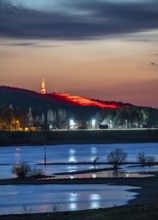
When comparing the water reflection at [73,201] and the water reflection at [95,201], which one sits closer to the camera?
the water reflection at [73,201]

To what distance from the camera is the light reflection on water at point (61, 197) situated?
124ft

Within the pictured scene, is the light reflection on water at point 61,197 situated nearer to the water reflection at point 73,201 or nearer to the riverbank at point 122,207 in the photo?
the water reflection at point 73,201

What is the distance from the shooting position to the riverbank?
2664 cm

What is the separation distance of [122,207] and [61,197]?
11.1 meters

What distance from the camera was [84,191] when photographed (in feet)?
153

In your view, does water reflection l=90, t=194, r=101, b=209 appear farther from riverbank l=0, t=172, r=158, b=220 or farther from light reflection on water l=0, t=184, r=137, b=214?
riverbank l=0, t=172, r=158, b=220

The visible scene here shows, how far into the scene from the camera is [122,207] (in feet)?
105

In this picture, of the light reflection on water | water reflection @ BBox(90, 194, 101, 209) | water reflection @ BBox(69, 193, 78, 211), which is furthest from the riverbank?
water reflection @ BBox(69, 193, 78, 211)

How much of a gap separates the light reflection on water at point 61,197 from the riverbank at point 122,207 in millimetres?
1119

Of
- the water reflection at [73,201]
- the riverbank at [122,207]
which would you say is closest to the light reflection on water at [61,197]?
the water reflection at [73,201]

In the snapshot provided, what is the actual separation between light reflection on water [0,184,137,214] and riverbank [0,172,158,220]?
3.67ft

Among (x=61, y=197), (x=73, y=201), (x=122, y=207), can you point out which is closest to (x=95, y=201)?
(x=73, y=201)

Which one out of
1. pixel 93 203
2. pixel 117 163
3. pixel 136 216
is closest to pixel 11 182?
pixel 93 203

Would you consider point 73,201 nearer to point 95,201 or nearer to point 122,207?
point 95,201
